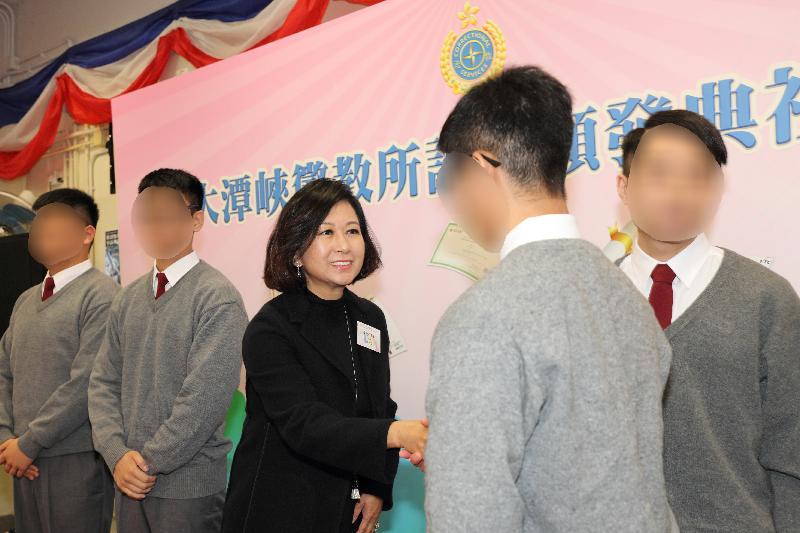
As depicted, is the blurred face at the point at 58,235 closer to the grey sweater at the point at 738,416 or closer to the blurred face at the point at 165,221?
the blurred face at the point at 165,221

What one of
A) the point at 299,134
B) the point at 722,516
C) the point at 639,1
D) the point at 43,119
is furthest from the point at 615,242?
the point at 43,119

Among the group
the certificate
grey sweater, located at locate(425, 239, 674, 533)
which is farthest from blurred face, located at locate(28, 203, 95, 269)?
grey sweater, located at locate(425, 239, 674, 533)

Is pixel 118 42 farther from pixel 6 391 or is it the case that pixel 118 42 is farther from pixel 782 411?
pixel 782 411

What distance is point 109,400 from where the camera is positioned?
2.44 metres

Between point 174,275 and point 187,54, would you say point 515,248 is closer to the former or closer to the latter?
point 174,275

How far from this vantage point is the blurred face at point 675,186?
1623 millimetres

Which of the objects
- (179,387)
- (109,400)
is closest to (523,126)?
(179,387)

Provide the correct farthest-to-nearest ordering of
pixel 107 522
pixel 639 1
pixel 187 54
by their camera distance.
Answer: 1. pixel 187 54
2. pixel 107 522
3. pixel 639 1

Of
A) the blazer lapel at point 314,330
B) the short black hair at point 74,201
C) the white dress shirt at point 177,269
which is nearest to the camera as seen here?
the blazer lapel at point 314,330

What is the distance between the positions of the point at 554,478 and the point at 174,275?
1.79 m

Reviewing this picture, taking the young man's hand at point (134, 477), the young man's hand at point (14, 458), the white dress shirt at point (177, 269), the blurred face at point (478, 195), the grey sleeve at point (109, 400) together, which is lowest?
the young man's hand at point (14, 458)

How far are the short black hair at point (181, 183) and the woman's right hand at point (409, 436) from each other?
4.61 feet

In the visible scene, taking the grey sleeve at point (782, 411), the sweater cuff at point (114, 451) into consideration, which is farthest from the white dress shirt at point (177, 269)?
the grey sleeve at point (782, 411)

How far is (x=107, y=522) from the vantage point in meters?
2.89
